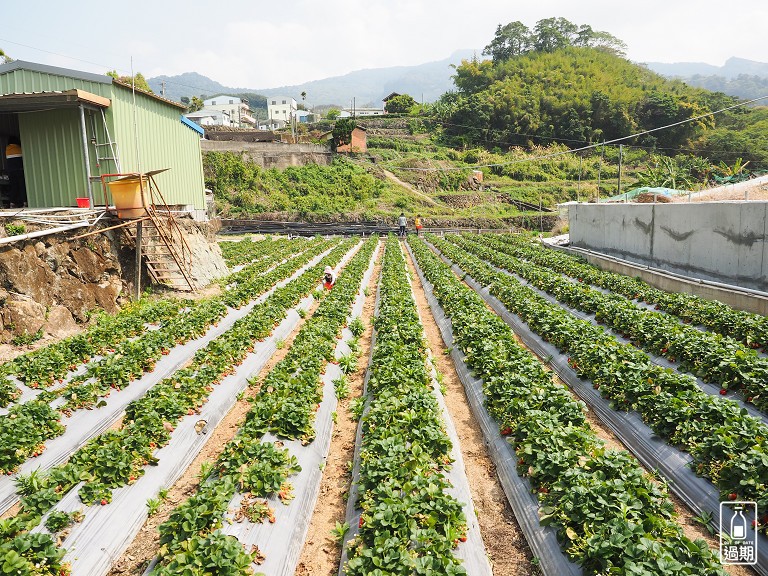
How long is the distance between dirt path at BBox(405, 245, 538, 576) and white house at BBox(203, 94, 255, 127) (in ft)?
356

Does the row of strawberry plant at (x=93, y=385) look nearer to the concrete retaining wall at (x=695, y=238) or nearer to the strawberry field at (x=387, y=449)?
the strawberry field at (x=387, y=449)

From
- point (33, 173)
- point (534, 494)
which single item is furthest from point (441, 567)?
point (33, 173)

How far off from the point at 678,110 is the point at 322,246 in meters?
69.4

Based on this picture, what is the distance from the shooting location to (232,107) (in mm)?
116688

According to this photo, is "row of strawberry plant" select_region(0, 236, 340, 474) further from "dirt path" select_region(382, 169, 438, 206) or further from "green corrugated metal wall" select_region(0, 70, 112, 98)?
"dirt path" select_region(382, 169, 438, 206)

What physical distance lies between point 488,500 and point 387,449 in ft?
4.45

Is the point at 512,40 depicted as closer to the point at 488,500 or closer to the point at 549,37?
the point at 549,37

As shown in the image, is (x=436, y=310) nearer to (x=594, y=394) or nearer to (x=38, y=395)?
(x=594, y=394)

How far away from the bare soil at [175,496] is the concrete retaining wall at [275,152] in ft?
142

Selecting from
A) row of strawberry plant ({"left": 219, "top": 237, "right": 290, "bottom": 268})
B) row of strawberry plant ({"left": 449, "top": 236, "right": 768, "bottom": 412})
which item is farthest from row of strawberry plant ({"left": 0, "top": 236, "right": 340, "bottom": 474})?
row of strawberry plant ({"left": 449, "top": 236, "right": 768, "bottom": 412})

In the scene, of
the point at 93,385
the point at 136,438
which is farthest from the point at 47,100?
the point at 136,438

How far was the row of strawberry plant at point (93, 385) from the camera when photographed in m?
6.06

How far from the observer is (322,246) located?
28.6 meters

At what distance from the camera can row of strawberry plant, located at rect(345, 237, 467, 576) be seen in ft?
13.2
